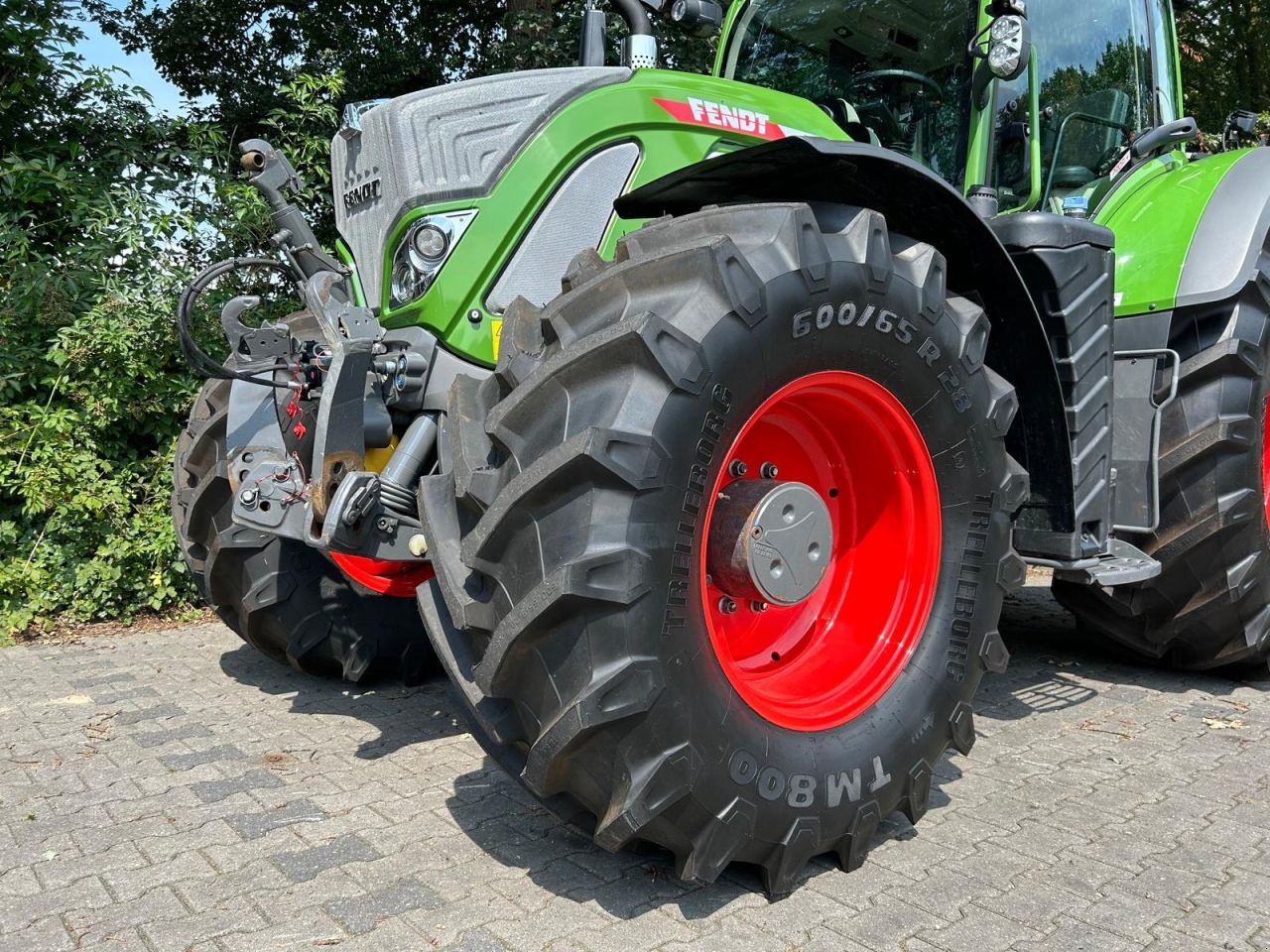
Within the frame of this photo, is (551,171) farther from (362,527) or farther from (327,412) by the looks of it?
(362,527)

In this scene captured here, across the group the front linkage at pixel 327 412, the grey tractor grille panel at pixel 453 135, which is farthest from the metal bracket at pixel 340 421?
the grey tractor grille panel at pixel 453 135

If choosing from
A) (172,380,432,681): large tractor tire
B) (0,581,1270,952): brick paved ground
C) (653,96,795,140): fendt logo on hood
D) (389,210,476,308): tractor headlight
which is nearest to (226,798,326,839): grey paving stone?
(0,581,1270,952): brick paved ground

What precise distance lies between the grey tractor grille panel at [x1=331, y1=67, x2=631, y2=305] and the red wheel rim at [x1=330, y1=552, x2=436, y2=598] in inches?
30.7

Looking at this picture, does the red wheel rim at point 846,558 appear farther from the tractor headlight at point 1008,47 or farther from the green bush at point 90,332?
the green bush at point 90,332

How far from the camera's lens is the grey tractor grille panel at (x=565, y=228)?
2881 mm

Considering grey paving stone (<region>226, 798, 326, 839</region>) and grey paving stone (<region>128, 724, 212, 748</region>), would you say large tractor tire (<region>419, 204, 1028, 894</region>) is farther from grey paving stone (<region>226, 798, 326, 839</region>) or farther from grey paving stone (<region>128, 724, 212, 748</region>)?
grey paving stone (<region>128, 724, 212, 748</region>)

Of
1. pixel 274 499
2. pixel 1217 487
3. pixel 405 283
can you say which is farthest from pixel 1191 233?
pixel 274 499

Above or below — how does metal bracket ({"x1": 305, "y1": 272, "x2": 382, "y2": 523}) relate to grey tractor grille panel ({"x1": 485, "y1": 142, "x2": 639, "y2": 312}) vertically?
below

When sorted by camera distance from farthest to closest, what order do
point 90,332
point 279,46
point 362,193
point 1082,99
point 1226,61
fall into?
point 1226,61 → point 279,46 → point 90,332 → point 1082,99 → point 362,193

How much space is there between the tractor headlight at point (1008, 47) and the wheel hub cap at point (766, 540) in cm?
163

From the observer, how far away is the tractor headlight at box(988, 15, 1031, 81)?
3.20 m

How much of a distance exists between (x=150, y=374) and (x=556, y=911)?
4.52m

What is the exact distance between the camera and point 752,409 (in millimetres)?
2295

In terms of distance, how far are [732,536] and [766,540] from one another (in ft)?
0.26
